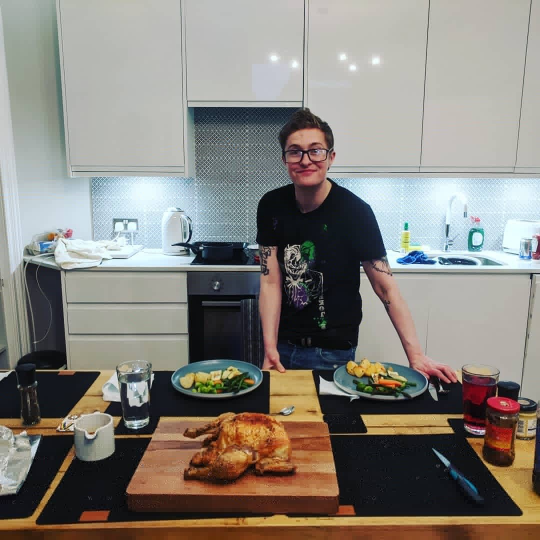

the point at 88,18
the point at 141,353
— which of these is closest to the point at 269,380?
the point at 141,353

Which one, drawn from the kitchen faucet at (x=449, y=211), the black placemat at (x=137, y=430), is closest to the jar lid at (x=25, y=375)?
the black placemat at (x=137, y=430)

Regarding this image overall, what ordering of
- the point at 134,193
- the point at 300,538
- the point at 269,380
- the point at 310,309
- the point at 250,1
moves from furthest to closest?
the point at 134,193 < the point at 250,1 < the point at 310,309 < the point at 269,380 < the point at 300,538

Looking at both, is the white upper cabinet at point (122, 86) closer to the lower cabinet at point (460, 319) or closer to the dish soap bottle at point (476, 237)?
the lower cabinet at point (460, 319)

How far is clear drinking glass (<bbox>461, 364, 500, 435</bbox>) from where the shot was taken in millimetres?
1120

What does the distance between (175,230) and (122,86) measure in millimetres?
850

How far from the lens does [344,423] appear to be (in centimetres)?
115

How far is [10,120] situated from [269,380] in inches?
88.5

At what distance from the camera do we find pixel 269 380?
140 centimetres

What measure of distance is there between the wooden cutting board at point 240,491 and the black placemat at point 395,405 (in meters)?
0.29

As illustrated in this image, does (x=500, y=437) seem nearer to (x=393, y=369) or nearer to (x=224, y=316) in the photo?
(x=393, y=369)

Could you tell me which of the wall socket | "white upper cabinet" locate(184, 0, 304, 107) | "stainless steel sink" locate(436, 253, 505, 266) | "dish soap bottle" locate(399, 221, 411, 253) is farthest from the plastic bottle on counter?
the wall socket

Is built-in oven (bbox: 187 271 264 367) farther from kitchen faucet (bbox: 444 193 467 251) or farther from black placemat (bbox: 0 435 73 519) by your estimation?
black placemat (bbox: 0 435 73 519)

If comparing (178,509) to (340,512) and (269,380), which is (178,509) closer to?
(340,512)

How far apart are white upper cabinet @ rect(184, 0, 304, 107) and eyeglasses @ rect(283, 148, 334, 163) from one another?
134 cm
